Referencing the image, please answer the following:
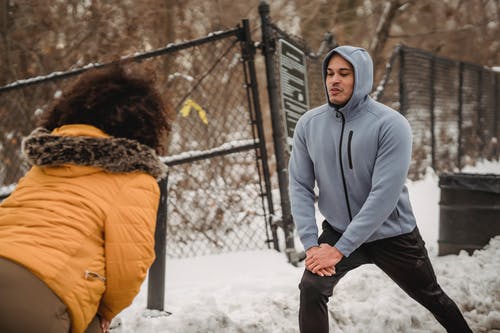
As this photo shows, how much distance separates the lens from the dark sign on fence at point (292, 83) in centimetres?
474

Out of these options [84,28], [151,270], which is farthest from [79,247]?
[84,28]

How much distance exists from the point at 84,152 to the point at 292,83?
10.9 ft

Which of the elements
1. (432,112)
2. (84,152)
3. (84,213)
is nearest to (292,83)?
(84,152)

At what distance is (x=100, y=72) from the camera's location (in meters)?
2.28

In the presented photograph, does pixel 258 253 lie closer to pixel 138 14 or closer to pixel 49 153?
pixel 49 153

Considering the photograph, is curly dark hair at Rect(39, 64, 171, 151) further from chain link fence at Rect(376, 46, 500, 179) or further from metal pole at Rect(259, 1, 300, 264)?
chain link fence at Rect(376, 46, 500, 179)

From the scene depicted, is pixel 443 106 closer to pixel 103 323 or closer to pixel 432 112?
pixel 432 112

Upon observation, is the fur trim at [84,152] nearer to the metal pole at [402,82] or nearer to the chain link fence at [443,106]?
the chain link fence at [443,106]

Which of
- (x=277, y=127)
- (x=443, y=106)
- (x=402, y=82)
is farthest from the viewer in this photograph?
(x=443, y=106)

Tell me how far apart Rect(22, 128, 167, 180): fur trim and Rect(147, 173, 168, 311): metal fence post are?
4.69ft

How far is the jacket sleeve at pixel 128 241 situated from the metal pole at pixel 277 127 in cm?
284

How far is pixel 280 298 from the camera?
12.5 feet

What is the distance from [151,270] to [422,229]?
3.65 meters

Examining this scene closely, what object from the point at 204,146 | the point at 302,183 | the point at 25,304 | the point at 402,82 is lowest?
the point at 25,304
